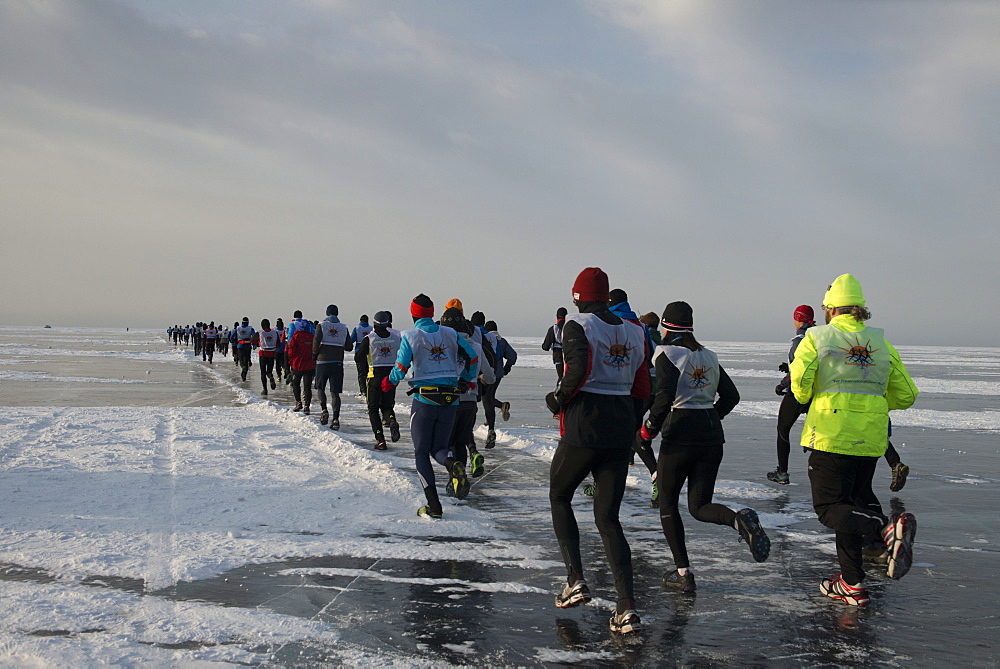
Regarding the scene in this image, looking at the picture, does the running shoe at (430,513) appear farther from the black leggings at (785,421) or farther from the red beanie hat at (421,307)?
the black leggings at (785,421)

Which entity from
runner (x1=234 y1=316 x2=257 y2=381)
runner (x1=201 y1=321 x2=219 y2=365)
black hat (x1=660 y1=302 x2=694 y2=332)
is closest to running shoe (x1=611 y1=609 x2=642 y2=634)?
black hat (x1=660 y1=302 x2=694 y2=332)

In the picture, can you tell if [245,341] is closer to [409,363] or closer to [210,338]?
[210,338]

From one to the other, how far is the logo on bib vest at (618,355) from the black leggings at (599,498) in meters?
0.47

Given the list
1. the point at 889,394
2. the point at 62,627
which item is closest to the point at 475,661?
the point at 62,627

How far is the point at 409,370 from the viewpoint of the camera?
666 centimetres

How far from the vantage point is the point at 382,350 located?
10555 mm

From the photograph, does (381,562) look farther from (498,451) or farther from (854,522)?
(498,451)

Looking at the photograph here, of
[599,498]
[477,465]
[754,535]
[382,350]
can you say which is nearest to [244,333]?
[382,350]

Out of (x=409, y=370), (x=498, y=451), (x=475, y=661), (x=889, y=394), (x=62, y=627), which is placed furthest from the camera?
(x=498, y=451)

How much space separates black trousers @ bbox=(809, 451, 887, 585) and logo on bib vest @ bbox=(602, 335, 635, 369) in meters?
1.39

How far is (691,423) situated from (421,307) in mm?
2942

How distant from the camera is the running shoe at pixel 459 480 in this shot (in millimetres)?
6969

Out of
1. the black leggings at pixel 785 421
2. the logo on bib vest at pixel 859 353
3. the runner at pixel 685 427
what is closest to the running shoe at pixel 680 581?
the runner at pixel 685 427

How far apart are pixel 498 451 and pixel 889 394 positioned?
6686 millimetres
